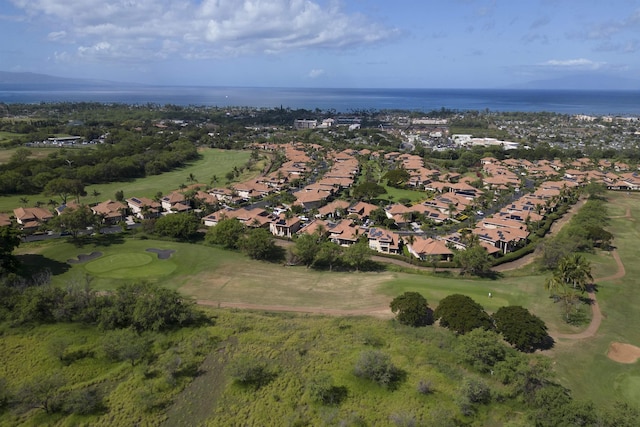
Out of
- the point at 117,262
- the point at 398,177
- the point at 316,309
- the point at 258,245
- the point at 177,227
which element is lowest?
the point at 316,309

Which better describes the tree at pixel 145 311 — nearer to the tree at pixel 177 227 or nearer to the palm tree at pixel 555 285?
the tree at pixel 177 227

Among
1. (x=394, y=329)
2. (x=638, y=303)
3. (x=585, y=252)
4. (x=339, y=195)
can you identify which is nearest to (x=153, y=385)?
(x=394, y=329)

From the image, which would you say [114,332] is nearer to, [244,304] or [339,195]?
[244,304]

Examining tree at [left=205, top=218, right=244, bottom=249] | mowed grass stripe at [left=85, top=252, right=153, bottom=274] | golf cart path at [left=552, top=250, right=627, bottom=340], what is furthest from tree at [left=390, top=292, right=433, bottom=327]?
mowed grass stripe at [left=85, top=252, right=153, bottom=274]

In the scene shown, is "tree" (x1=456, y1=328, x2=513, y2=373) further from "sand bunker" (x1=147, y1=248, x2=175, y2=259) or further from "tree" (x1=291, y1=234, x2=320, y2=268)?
"sand bunker" (x1=147, y1=248, x2=175, y2=259)

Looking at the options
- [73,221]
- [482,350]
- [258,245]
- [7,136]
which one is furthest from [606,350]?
[7,136]

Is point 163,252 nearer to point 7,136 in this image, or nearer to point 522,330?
point 522,330
